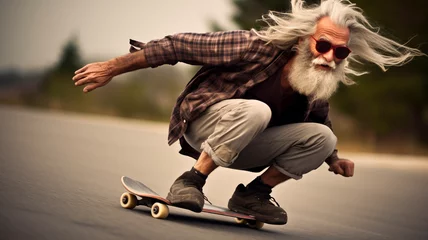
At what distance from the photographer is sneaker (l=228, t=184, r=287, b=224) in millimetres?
4926

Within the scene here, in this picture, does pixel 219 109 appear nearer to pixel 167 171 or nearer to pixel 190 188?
pixel 190 188

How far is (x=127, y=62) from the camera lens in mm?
4746

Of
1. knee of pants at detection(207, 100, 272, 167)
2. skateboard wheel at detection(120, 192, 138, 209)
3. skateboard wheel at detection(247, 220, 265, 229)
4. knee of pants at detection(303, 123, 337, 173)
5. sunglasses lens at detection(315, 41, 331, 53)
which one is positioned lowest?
skateboard wheel at detection(120, 192, 138, 209)

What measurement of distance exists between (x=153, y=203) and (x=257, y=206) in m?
0.72

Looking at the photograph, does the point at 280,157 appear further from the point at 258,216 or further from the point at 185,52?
the point at 185,52

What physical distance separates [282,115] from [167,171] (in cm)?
398

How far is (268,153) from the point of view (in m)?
5.04

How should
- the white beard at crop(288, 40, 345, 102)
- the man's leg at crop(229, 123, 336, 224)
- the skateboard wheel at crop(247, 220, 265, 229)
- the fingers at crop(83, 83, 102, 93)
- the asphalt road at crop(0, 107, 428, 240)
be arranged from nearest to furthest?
1. the asphalt road at crop(0, 107, 428, 240)
2. the fingers at crop(83, 83, 102, 93)
3. the white beard at crop(288, 40, 345, 102)
4. the man's leg at crop(229, 123, 336, 224)
5. the skateboard wheel at crop(247, 220, 265, 229)

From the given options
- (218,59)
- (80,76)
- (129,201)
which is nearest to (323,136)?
(218,59)

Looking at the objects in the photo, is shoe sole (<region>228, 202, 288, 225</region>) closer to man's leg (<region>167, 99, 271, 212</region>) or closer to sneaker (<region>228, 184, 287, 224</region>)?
sneaker (<region>228, 184, 287, 224</region>)

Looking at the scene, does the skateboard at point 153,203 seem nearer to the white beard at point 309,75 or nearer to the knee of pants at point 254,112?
the knee of pants at point 254,112

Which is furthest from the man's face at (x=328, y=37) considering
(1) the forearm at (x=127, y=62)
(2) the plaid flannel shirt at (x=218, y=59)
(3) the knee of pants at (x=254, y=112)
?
(1) the forearm at (x=127, y=62)

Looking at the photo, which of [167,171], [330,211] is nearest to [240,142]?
[330,211]

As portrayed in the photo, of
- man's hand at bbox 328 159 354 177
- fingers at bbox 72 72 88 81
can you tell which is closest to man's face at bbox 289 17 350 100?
man's hand at bbox 328 159 354 177
